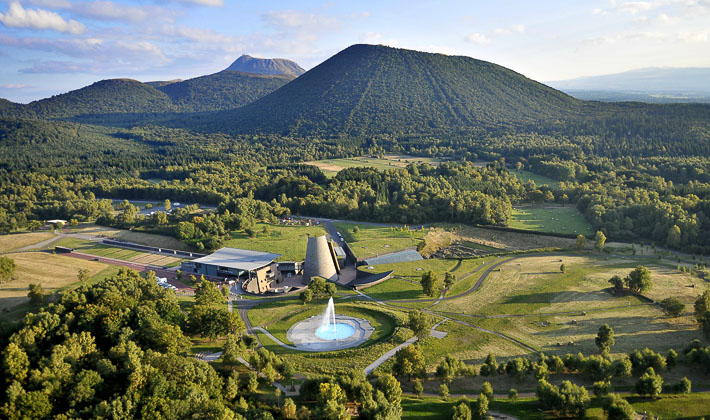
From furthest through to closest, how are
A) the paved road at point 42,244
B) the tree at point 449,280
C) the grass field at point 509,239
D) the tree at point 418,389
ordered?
1. the paved road at point 42,244
2. the grass field at point 509,239
3. the tree at point 449,280
4. the tree at point 418,389

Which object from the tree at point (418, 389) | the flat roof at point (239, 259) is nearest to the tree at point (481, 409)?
the tree at point (418, 389)

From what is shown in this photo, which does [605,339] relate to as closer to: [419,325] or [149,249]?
[419,325]

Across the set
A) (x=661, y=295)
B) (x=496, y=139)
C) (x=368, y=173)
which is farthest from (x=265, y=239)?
(x=496, y=139)

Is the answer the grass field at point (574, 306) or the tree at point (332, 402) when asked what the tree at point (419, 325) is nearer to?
the grass field at point (574, 306)

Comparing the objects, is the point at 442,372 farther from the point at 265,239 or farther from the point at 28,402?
the point at 265,239

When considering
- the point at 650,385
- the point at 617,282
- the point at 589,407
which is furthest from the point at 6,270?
the point at 617,282

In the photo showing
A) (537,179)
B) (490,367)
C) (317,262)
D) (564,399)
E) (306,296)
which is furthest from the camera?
(537,179)

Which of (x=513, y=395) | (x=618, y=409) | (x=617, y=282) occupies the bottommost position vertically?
(x=513, y=395)

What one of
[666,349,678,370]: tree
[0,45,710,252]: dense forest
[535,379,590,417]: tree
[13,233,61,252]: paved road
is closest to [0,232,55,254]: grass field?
[13,233,61,252]: paved road
